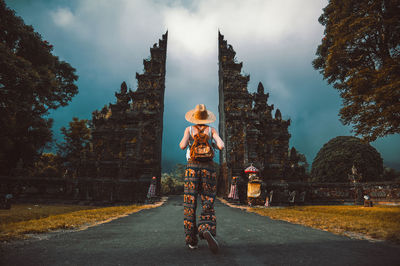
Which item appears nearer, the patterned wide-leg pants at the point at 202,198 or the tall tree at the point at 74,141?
the patterned wide-leg pants at the point at 202,198

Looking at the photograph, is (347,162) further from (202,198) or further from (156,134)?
(202,198)

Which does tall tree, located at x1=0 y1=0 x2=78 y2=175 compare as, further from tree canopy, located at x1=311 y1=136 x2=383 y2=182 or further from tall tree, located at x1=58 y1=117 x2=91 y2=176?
tree canopy, located at x1=311 y1=136 x2=383 y2=182

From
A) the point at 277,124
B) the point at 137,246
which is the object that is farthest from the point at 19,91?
the point at 277,124

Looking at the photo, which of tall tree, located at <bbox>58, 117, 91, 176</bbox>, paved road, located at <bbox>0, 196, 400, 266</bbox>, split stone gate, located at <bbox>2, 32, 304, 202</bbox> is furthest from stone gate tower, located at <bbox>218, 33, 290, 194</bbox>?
tall tree, located at <bbox>58, 117, 91, 176</bbox>

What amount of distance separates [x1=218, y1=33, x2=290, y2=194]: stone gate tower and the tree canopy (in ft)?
32.9

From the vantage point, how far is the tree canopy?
2642 centimetres

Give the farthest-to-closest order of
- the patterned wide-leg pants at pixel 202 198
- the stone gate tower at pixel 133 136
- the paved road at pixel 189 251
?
the stone gate tower at pixel 133 136 < the patterned wide-leg pants at pixel 202 198 < the paved road at pixel 189 251

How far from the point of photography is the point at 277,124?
24031 millimetres

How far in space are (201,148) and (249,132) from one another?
18676mm

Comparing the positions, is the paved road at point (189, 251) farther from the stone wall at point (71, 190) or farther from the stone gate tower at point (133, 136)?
the stone gate tower at point (133, 136)

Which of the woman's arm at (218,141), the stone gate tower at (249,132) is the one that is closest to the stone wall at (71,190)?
the stone gate tower at (249,132)

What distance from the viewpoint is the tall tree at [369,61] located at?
20.4ft

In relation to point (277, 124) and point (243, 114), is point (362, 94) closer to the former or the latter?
point (243, 114)

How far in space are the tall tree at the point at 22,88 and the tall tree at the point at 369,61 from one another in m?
16.7
